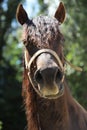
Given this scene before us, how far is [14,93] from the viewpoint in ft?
58.1

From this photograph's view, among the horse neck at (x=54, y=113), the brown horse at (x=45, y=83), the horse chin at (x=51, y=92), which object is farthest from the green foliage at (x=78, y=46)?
the horse chin at (x=51, y=92)

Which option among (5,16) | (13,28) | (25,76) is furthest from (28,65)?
(13,28)

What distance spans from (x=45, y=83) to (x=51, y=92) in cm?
10

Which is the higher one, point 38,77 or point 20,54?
point 38,77

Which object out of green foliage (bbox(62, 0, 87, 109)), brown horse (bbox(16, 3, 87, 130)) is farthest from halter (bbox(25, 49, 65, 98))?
green foliage (bbox(62, 0, 87, 109))

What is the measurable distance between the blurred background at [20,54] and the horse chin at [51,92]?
3.69 m

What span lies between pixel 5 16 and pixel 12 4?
7.09ft

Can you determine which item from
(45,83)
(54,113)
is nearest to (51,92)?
(45,83)

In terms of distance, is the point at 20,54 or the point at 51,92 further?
the point at 20,54

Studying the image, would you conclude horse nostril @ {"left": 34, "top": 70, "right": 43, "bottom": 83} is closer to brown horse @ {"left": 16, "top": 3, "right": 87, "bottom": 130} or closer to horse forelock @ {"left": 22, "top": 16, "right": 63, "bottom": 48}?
brown horse @ {"left": 16, "top": 3, "right": 87, "bottom": 130}

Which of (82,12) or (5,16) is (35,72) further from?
(5,16)

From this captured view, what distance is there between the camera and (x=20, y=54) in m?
17.7

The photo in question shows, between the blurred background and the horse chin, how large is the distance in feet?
12.1

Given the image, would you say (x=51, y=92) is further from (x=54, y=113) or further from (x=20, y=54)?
(x=20, y=54)
